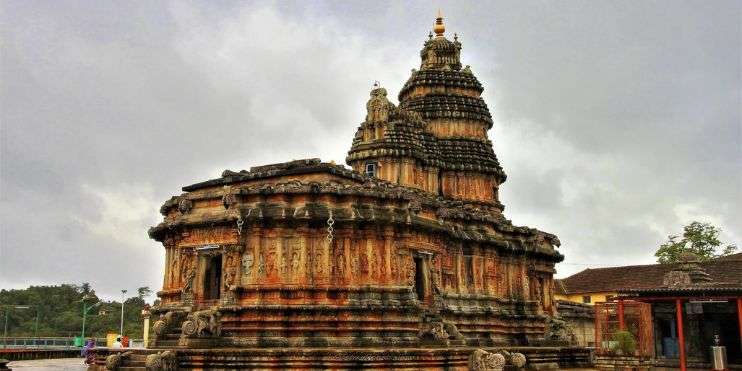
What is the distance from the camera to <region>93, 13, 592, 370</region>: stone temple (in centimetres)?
2050

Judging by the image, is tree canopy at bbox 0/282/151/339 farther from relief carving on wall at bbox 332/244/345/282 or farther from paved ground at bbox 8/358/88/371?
relief carving on wall at bbox 332/244/345/282

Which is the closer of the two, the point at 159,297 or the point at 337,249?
the point at 337,249

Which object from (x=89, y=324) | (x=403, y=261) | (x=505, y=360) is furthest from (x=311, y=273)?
(x=89, y=324)

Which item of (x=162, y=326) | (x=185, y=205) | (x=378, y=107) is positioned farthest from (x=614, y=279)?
(x=162, y=326)

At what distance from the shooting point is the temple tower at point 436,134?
1362 inches

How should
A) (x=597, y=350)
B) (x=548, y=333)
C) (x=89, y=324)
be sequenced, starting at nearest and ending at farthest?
1. (x=597, y=350)
2. (x=548, y=333)
3. (x=89, y=324)

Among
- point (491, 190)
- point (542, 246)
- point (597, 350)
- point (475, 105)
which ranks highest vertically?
point (475, 105)

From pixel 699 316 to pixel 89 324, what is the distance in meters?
68.2

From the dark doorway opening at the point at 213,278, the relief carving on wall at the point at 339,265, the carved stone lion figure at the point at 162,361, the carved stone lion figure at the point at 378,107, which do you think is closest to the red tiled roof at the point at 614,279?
the carved stone lion figure at the point at 378,107

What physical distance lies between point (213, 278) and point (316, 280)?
3.86m

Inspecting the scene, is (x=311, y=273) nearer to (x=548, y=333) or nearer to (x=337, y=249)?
(x=337, y=249)

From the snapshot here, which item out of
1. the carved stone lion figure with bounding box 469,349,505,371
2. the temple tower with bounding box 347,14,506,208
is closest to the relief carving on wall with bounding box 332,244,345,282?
the carved stone lion figure with bounding box 469,349,505,371

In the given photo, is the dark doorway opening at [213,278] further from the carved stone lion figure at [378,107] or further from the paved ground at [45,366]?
the carved stone lion figure at [378,107]

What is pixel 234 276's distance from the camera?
22266mm
